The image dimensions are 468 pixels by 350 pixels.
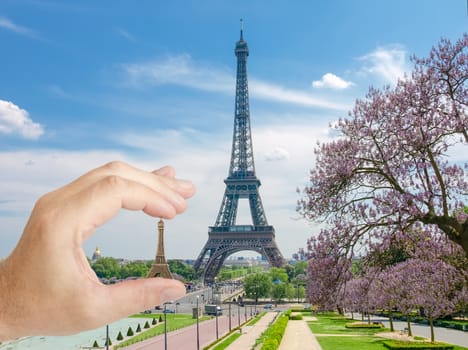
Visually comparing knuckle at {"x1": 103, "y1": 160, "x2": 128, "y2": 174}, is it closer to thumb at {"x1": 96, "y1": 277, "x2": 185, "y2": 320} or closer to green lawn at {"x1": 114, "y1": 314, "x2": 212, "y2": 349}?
thumb at {"x1": 96, "y1": 277, "x2": 185, "y2": 320}

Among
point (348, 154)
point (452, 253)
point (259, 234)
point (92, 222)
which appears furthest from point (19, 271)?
point (259, 234)

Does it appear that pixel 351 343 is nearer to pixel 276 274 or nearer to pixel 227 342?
pixel 227 342

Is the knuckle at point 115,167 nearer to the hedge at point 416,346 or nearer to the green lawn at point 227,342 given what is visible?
the hedge at point 416,346

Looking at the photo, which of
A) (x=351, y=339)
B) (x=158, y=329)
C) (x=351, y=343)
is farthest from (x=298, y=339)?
(x=158, y=329)

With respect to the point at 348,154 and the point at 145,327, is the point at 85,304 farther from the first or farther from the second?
the point at 145,327

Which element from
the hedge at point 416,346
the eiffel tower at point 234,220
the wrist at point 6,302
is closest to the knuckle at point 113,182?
the wrist at point 6,302

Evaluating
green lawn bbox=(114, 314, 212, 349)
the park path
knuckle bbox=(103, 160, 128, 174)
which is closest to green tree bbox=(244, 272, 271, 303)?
green lawn bbox=(114, 314, 212, 349)
